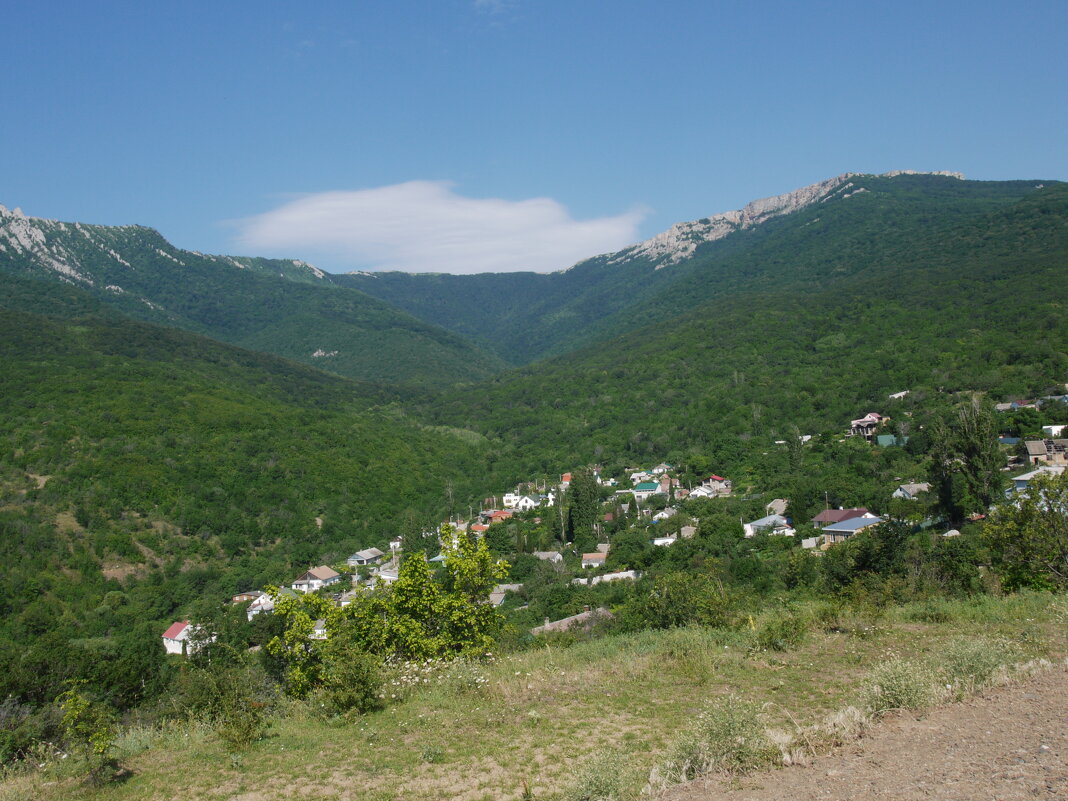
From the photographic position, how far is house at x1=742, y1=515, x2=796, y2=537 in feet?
117

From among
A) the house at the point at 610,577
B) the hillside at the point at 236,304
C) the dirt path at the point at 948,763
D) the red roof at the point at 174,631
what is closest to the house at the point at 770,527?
the house at the point at 610,577

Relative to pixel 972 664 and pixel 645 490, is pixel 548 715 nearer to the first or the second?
pixel 972 664

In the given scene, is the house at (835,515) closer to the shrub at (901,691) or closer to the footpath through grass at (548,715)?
the footpath through grass at (548,715)

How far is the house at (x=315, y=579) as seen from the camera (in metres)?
40.0

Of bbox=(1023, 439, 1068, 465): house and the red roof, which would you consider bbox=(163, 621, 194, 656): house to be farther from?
bbox=(1023, 439, 1068, 465): house

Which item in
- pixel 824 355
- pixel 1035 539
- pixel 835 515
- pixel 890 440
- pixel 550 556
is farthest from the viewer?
pixel 824 355

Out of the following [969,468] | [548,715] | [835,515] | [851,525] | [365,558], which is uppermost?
[548,715]

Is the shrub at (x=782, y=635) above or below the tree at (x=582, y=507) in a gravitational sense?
above

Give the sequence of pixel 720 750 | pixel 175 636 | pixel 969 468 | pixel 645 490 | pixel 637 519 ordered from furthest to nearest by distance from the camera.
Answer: pixel 645 490 < pixel 637 519 < pixel 175 636 < pixel 969 468 < pixel 720 750

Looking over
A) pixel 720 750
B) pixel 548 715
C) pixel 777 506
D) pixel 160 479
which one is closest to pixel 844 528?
pixel 777 506

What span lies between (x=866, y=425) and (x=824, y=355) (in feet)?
69.3

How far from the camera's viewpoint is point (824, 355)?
71.1m

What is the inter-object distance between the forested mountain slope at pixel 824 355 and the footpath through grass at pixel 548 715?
154ft

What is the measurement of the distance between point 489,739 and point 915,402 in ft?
176
